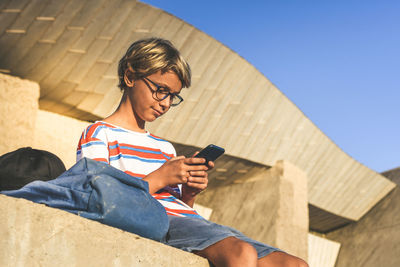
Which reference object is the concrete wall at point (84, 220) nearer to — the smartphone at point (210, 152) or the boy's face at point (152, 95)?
the smartphone at point (210, 152)

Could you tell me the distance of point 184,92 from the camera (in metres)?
7.79

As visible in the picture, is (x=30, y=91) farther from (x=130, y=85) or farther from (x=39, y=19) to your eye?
(x=130, y=85)

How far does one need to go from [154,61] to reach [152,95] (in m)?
0.16

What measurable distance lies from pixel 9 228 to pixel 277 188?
7.76 meters

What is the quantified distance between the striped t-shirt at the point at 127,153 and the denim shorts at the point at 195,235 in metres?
0.12

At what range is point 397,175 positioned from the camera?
13305 millimetres

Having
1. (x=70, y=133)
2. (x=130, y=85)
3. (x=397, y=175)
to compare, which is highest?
(x=397, y=175)

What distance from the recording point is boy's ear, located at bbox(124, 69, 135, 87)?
2408 millimetres

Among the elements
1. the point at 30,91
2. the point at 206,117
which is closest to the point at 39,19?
the point at 30,91

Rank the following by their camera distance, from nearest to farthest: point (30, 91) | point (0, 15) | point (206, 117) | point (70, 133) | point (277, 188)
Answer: point (0, 15)
point (30, 91)
point (70, 133)
point (206, 117)
point (277, 188)

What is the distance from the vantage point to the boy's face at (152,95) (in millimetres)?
2334

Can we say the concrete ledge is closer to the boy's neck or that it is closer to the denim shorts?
the denim shorts

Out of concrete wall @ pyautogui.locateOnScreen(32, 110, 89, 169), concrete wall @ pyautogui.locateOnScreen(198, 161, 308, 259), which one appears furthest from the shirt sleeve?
concrete wall @ pyautogui.locateOnScreen(198, 161, 308, 259)

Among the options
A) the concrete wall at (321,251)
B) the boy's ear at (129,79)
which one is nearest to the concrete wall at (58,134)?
the boy's ear at (129,79)
